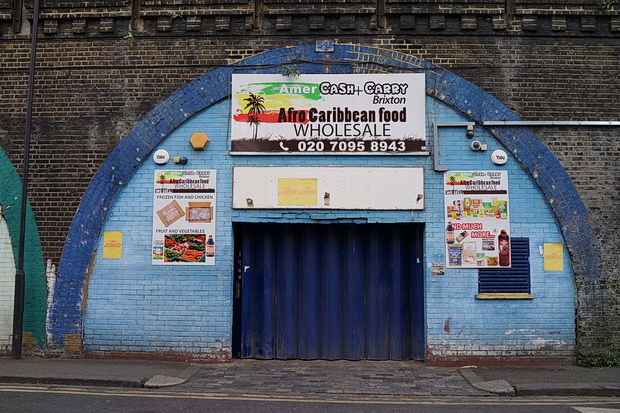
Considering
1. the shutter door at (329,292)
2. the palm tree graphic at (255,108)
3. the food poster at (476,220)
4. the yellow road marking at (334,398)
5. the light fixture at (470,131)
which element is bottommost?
the yellow road marking at (334,398)

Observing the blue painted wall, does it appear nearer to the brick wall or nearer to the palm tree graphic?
the palm tree graphic

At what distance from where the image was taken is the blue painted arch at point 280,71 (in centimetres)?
886

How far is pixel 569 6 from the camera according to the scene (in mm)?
9156

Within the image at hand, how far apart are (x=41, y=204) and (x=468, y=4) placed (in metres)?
8.04

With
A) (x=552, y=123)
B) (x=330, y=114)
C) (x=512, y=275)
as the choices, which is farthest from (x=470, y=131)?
(x=512, y=275)

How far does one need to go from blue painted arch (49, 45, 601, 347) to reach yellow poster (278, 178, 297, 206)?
6.03 feet

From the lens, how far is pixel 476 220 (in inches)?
349

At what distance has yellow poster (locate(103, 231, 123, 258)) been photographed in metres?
9.03

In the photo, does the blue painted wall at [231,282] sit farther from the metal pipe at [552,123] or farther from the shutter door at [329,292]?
the shutter door at [329,292]

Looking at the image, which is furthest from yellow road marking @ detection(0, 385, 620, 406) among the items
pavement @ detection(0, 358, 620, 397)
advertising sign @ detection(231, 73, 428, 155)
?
advertising sign @ detection(231, 73, 428, 155)

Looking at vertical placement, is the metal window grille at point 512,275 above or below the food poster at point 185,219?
below

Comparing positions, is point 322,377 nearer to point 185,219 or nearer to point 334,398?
point 334,398

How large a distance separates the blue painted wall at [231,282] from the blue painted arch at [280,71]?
0.52ft

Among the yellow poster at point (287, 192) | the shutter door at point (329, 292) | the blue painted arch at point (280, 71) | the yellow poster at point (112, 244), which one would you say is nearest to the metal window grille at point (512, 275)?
the blue painted arch at point (280, 71)
